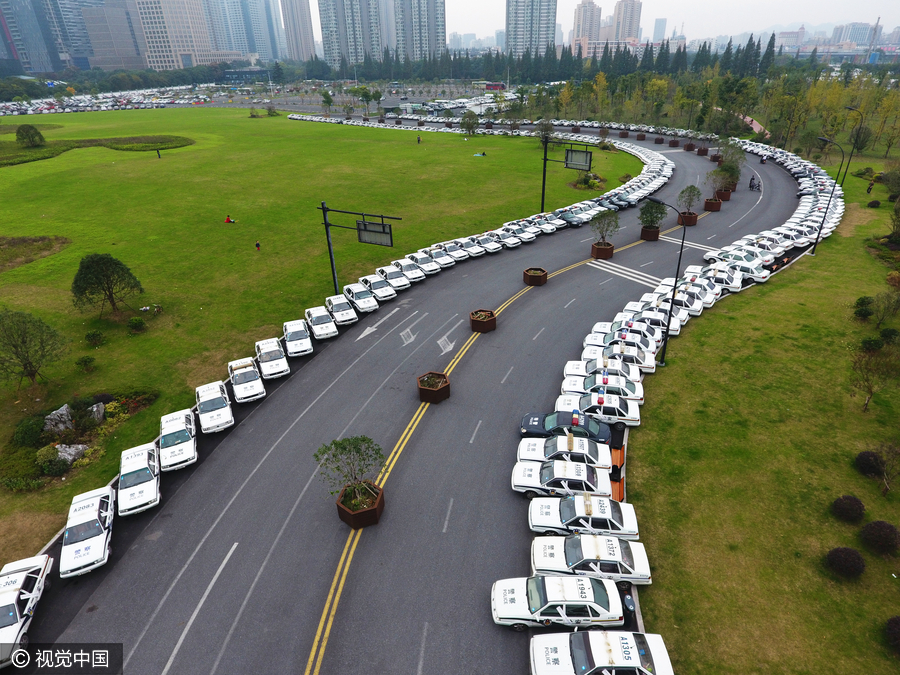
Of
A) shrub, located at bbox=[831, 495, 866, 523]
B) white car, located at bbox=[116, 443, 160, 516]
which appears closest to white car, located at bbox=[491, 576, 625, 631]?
shrub, located at bbox=[831, 495, 866, 523]

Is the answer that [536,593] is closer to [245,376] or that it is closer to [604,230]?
[245,376]

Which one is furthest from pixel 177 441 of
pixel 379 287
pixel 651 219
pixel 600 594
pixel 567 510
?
pixel 651 219

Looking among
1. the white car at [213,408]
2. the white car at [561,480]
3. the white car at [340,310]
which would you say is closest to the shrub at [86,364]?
the white car at [213,408]

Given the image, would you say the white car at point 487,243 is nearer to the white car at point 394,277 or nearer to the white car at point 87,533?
the white car at point 394,277

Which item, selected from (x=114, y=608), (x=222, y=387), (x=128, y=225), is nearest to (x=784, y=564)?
(x=114, y=608)

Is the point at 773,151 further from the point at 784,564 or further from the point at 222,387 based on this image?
the point at 222,387

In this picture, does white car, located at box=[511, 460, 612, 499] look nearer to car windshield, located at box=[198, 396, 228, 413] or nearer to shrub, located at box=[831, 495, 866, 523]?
shrub, located at box=[831, 495, 866, 523]
